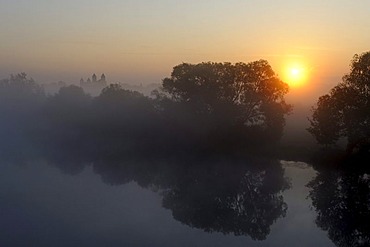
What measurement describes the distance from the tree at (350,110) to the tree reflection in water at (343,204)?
256 inches

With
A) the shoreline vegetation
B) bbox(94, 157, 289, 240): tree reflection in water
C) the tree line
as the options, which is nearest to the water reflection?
bbox(94, 157, 289, 240): tree reflection in water

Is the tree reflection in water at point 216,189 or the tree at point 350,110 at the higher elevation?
the tree at point 350,110

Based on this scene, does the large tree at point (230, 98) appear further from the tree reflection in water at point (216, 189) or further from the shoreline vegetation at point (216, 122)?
the tree reflection in water at point (216, 189)

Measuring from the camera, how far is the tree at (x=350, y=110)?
2161 inches

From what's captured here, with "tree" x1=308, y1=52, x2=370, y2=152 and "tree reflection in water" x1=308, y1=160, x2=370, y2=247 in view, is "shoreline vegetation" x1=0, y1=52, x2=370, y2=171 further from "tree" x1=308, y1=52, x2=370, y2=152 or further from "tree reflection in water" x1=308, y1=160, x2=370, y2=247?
"tree reflection in water" x1=308, y1=160, x2=370, y2=247

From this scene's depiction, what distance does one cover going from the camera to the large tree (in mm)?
70688

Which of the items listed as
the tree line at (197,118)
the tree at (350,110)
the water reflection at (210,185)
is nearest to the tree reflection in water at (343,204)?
the water reflection at (210,185)

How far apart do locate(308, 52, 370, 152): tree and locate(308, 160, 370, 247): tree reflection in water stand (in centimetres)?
650

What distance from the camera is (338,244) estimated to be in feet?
96.9

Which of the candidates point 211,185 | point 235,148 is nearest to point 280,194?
point 211,185

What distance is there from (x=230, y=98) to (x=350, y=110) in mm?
23028

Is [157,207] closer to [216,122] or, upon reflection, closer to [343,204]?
[343,204]

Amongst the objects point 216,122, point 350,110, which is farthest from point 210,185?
point 216,122

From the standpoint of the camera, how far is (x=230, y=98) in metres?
73.1
